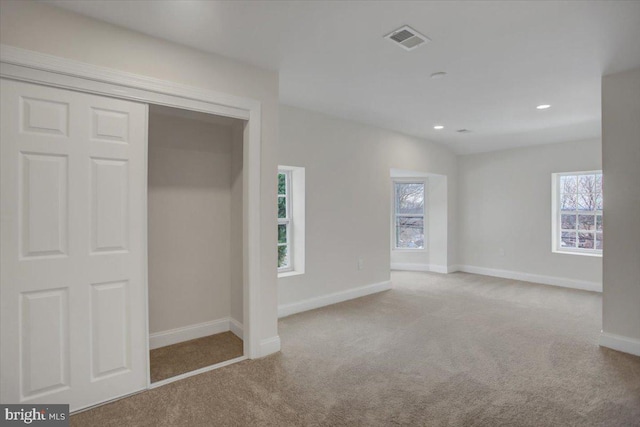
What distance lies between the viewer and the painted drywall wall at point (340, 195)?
403cm

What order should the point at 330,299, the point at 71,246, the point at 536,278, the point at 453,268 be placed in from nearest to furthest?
1. the point at 71,246
2. the point at 330,299
3. the point at 536,278
4. the point at 453,268

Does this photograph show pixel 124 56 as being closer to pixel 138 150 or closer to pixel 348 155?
pixel 138 150

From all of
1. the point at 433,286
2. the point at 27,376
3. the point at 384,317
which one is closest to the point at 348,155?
the point at 384,317

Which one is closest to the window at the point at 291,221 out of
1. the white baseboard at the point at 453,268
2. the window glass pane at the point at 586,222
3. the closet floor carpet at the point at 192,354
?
the closet floor carpet at the point at 192,354

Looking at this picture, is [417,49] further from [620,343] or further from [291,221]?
[620,343]

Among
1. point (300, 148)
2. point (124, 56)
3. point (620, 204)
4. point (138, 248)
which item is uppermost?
point (124, 56)

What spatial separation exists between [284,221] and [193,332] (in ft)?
5.44

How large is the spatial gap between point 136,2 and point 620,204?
13.3ft

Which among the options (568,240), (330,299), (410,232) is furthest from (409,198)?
(330,299)

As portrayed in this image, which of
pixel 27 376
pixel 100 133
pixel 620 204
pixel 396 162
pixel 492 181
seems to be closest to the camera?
pixel 27 376

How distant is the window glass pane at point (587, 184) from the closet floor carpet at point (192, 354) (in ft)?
18.8

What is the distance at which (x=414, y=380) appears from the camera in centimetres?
242

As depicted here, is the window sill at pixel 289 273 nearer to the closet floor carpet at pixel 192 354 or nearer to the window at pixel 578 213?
the closet floor carpet at pixel 192 354

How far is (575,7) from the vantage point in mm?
1980
